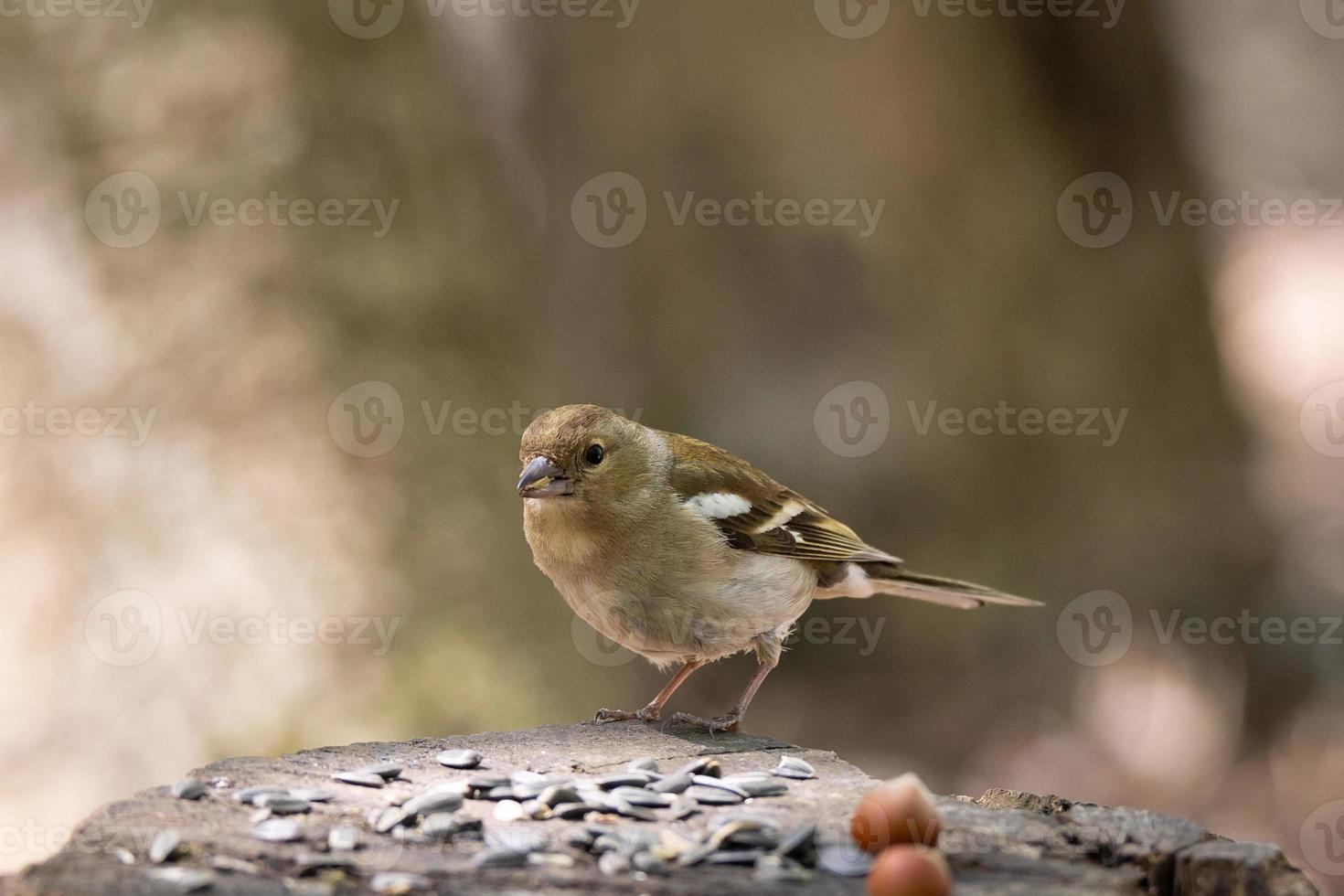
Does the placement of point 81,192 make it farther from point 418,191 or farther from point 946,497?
point 946,497

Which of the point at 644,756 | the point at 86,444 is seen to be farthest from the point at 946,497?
the point at 86,444

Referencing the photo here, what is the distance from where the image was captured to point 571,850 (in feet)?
10.2

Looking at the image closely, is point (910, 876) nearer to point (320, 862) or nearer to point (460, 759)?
point (320, 862)

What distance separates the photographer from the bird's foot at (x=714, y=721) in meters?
4.38

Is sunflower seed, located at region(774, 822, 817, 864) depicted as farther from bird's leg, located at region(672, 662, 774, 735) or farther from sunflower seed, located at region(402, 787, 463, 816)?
bird's leg, located at region(672, 662, 774, 735)

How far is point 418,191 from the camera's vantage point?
6.82m

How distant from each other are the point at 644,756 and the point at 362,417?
3.13 m

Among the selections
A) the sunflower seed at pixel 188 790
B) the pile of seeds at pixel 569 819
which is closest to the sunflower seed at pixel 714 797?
the pile of seeds at pixel 569 819

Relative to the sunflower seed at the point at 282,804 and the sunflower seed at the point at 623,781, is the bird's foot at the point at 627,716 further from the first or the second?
the sunflower seed at the point at 282,804

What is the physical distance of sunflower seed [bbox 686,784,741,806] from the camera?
3506mm

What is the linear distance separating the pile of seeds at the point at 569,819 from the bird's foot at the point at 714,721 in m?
0.55
